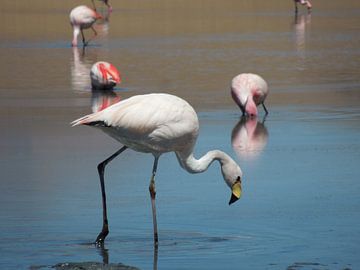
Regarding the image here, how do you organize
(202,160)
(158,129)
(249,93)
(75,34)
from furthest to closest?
(75,34) → (249,93) → (202,160) → (158,129)

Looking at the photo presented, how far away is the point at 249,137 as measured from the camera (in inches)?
475

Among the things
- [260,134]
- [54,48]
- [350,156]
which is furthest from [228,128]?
[54,48]

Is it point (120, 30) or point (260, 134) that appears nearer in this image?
point (260, 134)

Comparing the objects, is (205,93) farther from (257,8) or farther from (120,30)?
(257,8)

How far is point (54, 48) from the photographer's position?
83.6ft

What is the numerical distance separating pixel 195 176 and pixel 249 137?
2278 mm

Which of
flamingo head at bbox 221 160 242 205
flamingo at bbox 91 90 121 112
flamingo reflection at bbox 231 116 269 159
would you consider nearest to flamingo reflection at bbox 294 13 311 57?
flamingo at bbox 91 90 121 112

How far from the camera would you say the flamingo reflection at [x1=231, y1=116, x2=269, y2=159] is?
36.3ft

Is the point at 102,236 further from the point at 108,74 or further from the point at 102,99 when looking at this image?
the point at 108,74

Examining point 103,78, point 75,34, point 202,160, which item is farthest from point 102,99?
point 75,34

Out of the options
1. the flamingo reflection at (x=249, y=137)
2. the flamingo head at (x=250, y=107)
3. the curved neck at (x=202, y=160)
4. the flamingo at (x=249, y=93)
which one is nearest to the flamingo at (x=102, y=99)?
the flamingo at (x=249, y=93)

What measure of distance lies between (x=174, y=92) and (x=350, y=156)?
5.45 meters

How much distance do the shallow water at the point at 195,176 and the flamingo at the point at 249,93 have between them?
0.29 m

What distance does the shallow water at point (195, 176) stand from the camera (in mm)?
7438
